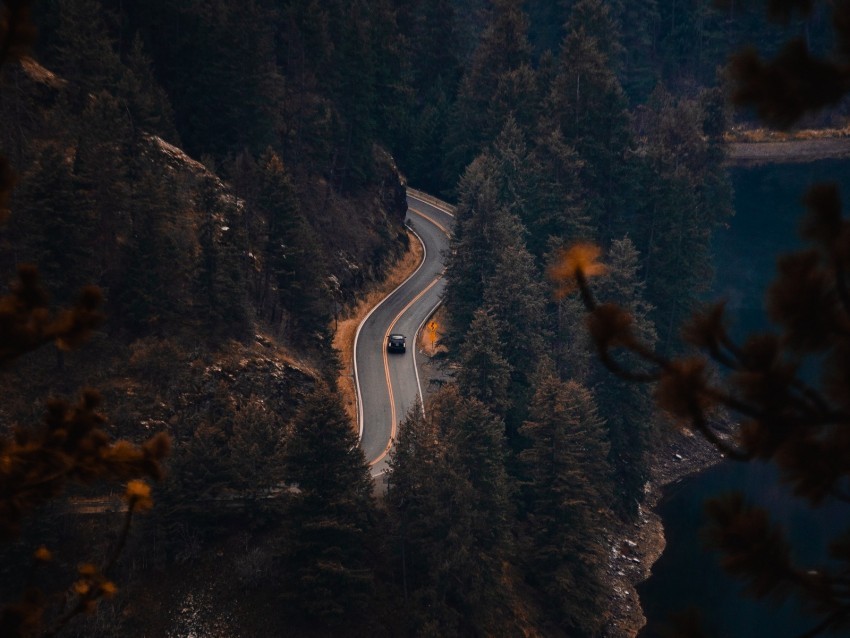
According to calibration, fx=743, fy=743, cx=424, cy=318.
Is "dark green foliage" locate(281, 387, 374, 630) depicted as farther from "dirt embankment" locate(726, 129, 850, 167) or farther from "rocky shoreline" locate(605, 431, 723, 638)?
"dirt embankment" locate(726, 129, 850, 167)

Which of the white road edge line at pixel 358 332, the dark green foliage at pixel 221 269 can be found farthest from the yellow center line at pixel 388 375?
the dark green foliage at pixel 221 269

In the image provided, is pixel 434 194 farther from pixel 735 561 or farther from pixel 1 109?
pixel 735 561

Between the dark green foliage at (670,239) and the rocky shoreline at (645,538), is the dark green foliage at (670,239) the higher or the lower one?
the higher one

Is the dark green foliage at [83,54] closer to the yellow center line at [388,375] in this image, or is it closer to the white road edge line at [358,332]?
the white road edge line at [358,332]

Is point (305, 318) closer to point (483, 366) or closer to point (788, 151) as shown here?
point (483, 366)

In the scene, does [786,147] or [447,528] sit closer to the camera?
[447,528]

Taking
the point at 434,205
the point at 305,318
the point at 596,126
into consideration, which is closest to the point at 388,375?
the point at 305,318

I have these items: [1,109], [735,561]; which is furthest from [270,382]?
[735,561]
